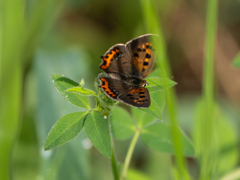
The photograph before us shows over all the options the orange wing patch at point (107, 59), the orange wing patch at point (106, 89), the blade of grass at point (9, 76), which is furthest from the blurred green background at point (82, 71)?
the orange wing patch at point (106, 89)

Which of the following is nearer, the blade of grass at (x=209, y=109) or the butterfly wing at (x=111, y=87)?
the butterfly wing at (x=111, y=87)

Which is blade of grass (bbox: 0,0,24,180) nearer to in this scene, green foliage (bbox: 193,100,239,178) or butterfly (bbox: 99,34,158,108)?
butterfly (bbox: 99,34,158,108)

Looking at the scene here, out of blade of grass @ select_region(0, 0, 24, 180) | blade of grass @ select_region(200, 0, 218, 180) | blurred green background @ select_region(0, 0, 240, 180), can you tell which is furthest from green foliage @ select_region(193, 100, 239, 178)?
blade of grass @ select_region(0, 0, 24, 180)

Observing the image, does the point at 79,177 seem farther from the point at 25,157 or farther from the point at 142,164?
the point at 142,164

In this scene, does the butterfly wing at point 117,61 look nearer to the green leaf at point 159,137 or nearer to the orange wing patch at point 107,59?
the orange wing patch at point 107,59

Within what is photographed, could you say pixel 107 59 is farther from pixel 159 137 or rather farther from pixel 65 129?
pixel 159 137

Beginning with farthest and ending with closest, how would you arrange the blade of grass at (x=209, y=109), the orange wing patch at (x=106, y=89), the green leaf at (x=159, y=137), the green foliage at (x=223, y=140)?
the green foliage at (x=223, y=140)
the green leaf at (x=159, y=137)
the blade of grass at (x=209, y=109)
the orange wing patch at (x=106, y=89)

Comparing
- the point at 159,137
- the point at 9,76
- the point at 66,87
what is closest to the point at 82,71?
the point at 9,76
